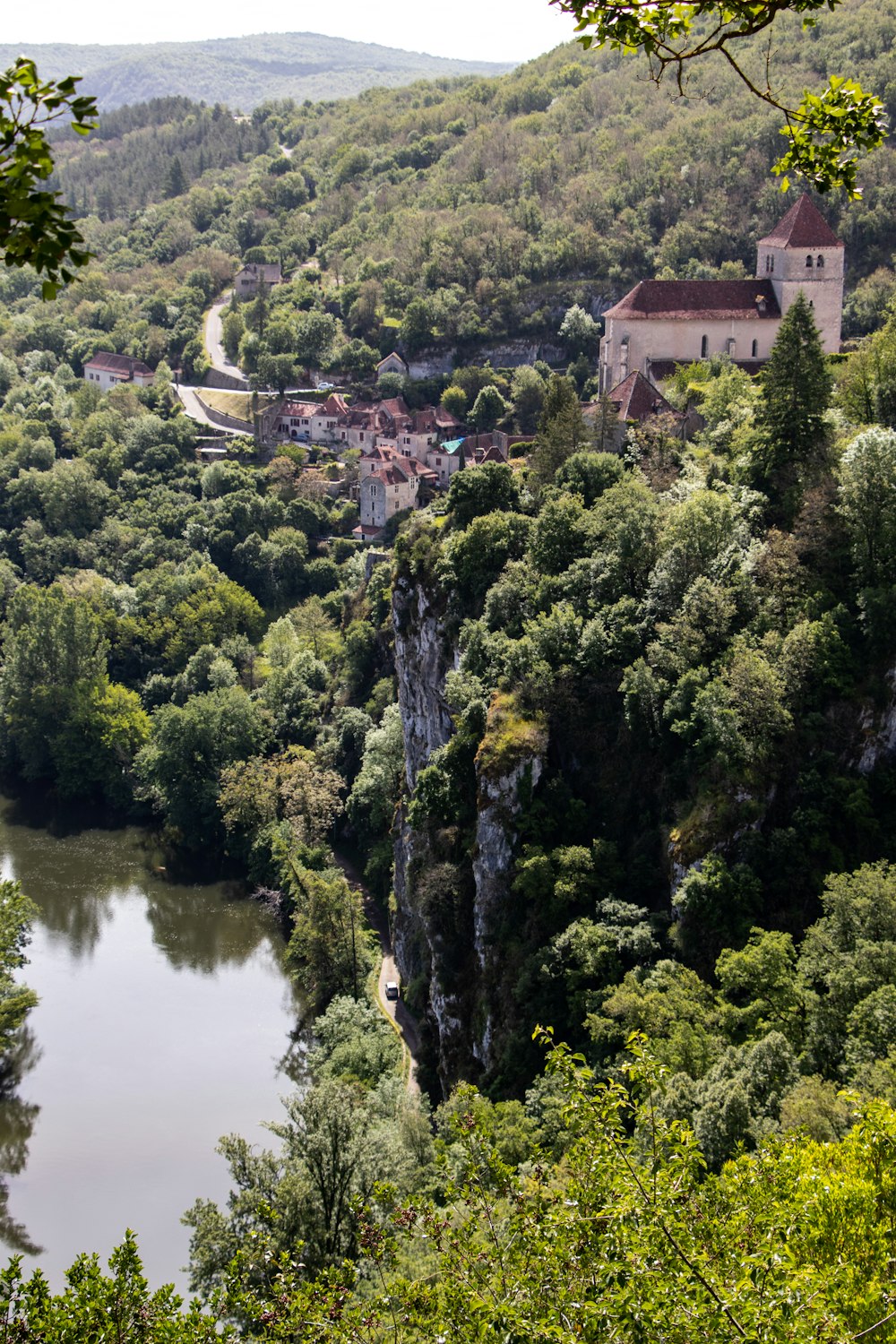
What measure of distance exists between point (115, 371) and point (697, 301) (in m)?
56.9

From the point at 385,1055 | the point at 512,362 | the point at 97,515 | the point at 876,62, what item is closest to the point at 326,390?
the point at 512,362

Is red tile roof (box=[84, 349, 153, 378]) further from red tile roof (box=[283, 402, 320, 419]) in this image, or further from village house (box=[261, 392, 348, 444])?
red tile roof (box=[283, 402, 320, 419])

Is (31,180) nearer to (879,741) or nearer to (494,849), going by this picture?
(879,741)

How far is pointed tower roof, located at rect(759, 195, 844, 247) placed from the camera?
55.2 metres

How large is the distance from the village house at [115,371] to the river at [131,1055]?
53.6m

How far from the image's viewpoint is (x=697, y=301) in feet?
183

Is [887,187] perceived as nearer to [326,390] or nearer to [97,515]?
[326,390]

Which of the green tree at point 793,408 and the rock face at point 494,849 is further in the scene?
the green tree at point 793,408

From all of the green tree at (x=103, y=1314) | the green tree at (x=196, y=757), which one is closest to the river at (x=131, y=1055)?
the green tree at (x=196, y=757)

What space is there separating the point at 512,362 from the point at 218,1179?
6182 centimetres

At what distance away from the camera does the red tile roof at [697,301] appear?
55344 mm

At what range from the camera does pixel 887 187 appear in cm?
8262

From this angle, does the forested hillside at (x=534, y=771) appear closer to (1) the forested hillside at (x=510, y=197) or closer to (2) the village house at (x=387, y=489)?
(1) the forested hillside at (x=510, y=197)

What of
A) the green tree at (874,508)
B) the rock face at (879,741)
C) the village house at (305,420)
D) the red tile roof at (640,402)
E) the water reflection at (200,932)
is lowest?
the water reflection at (200,932)
